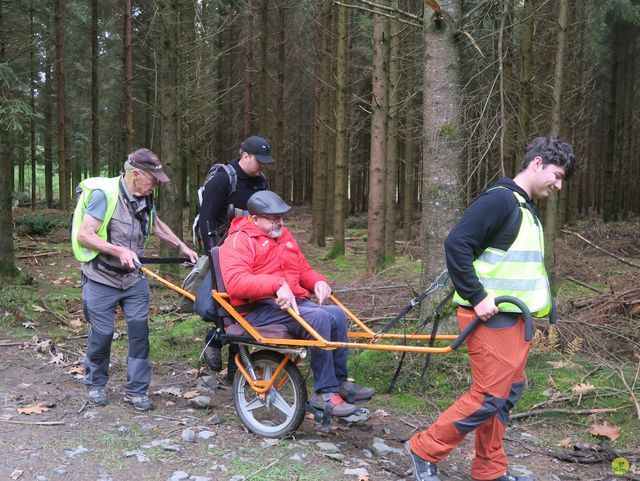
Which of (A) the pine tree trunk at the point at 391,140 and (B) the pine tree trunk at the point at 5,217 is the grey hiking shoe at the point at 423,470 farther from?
(B) the pine tree trunk at the point at 5,217

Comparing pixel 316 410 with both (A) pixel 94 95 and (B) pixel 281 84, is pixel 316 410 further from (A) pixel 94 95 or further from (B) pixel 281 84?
(A) pixel 94 95

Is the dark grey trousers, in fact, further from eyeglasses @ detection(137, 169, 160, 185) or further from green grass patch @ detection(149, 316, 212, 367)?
green grass patch @ detection(149, 316, 212, 367)

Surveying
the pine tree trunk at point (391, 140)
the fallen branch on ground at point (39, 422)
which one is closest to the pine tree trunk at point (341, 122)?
the pine tree trunk at point (391, 140)

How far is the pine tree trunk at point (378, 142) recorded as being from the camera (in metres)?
11.5

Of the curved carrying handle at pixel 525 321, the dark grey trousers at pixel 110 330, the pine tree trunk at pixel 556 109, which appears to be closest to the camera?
the curved carrying handle at pixel 525 321

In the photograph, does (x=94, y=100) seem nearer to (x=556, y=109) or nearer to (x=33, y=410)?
(x=556, y=109)

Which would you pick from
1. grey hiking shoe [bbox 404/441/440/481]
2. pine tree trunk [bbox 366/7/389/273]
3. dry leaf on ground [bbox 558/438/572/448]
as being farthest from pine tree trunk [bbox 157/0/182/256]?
grey hiking shoe [bbox 404/441/440/481]

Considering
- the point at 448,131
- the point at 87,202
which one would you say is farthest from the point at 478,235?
the point at 87,202

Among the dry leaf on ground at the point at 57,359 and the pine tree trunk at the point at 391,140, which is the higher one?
the pine tree trunk at the point at 391,140

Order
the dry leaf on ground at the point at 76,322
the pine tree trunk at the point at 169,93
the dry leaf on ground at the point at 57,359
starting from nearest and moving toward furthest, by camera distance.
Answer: the dry leaf on ground at the point at 57,359 < the dry leaf on ground at the point at 76,322 < the pine tree trunk at the point at 169,93

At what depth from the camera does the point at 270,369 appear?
15.6 feet

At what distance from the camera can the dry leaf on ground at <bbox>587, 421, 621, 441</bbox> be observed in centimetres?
477

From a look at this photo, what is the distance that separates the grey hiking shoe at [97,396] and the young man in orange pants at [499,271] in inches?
125

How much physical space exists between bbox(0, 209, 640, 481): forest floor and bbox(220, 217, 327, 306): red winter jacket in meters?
1.15
